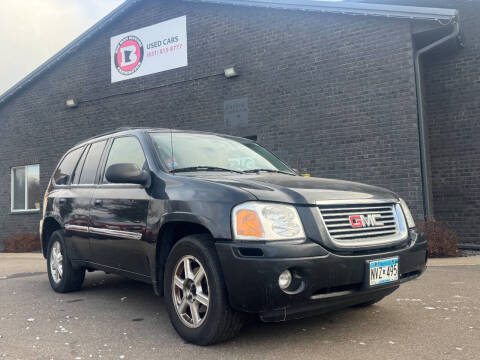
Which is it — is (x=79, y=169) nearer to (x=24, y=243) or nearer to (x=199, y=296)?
(x=199, y=296)

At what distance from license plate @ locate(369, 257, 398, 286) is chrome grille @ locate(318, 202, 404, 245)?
A: 0.49ft

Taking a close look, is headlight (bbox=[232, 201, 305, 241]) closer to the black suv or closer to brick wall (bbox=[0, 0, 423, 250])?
the black suv

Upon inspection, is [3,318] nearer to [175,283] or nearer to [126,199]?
[126,199]

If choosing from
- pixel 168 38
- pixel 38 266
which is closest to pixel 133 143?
pixel 38 266

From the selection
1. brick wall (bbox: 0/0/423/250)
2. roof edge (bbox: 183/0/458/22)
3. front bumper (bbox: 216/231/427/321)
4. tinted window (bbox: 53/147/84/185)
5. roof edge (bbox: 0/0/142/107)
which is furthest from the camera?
roof edge (bbox: 0/0/142/107)

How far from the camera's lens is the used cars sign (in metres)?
12.5

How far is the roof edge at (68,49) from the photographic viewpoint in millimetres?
13556

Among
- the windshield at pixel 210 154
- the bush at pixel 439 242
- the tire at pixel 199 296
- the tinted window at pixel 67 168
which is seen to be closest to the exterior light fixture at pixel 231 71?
the bush at pixel 439 242

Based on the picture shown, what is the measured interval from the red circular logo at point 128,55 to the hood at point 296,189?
402 inches

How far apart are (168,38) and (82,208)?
29.0ft

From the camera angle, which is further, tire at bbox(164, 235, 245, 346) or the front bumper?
tire at bbox(164, 235, 245, 346)

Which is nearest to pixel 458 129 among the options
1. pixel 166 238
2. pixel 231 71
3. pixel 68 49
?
pixel 231 71

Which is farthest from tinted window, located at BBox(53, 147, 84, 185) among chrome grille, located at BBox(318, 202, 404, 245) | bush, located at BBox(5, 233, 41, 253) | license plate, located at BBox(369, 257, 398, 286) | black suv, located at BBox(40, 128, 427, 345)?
bush, located at BBox(5, 233, 41, 253)

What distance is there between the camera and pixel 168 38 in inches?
501
